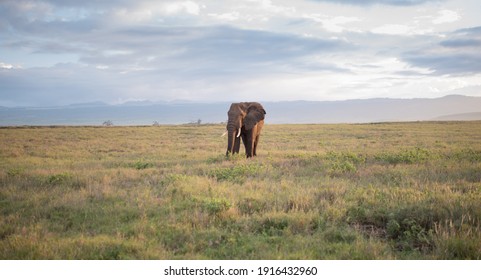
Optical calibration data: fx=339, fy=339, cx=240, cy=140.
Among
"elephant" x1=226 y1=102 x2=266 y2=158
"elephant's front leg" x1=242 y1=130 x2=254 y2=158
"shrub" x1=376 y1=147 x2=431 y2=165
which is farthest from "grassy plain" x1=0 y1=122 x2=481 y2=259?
"elephant's front leg" x1=242 y1=130 x2=254 y2=158

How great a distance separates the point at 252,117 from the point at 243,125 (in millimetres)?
710

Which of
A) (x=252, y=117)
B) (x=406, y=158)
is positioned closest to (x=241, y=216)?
(x=406, y=158)

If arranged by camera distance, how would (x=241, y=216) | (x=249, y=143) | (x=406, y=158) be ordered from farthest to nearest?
1. (x=249, y=143)
2. (x=406, y=158)
3. (x=241, y=216)

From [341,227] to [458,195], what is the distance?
148 inches

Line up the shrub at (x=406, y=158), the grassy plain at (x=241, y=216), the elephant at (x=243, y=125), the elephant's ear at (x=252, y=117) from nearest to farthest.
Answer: the grassy plain at (x=241, y=216), the shrub at (x=406, y=158), the elephant at (x=243, y=125), the elephant's ear at (x=252, y=117)

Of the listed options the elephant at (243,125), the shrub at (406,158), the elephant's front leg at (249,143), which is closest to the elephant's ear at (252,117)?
the elephant at (243,125)

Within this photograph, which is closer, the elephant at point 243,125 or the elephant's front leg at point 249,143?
the elephant at point 243,125

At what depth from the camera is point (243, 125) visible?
1994 centimetres

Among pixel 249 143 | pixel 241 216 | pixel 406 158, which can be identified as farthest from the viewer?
pixel 249 143

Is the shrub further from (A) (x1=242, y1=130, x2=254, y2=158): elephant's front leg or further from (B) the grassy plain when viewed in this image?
(A) (x1=242, y1=130, x2=254, y2=158): elephant's front leg

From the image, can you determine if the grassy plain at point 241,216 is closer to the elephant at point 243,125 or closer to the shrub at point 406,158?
the shrub at point 406,158

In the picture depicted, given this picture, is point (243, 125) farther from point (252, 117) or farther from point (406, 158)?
point (406, 158)

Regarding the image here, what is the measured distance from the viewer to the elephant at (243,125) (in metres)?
19.1
